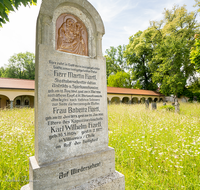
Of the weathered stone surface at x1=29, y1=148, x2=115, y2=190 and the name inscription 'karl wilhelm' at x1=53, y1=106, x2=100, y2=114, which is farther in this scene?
the name inscription 'karl wilhelm' at x1=53, y1=106, x2=100, y2=114

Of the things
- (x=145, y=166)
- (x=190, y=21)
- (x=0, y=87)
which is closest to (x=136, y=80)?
(x=190, y=21)

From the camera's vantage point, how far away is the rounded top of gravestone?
1.96 meters

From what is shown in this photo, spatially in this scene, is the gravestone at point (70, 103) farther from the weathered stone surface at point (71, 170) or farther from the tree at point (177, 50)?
the tree at point (177, 50)

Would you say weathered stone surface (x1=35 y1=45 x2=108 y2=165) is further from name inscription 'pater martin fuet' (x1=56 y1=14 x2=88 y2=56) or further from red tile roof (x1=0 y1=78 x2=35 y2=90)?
red tile roof (x1=0 y1=78 x2=35 y2=90)

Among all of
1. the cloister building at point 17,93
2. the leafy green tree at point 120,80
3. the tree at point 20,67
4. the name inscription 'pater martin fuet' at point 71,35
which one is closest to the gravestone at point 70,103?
the name inscription 'pater martin fuet' at point 71,35

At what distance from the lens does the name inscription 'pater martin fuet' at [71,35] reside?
2.17m

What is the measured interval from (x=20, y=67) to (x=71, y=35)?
4680 cm

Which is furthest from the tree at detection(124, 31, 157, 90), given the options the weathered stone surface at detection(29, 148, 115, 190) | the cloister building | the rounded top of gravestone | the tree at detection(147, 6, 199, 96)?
the weathered stone surface at detection(29, 148, 115, 190)

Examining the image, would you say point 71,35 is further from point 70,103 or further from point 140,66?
point 140,66

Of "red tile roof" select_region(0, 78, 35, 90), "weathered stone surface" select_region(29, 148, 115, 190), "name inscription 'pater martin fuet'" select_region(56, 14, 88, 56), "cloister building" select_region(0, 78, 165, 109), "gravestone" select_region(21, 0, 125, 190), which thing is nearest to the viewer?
"weathered stone surface" select_region(29, 148, 115, 190)

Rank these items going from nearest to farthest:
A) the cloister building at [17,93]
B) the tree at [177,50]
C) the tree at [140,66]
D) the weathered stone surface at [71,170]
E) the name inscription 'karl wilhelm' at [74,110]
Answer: the weathered stone surface at [71,170], the name inscription 'karl wilhelm' at [74,110], the cloister building at [17,93], the tree at [177,50], the tree at [140,66]

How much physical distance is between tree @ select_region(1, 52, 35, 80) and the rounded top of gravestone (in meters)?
42.1

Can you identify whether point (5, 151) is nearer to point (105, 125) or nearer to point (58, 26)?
point (105, 125)

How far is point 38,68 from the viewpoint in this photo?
6.24 ft
